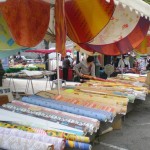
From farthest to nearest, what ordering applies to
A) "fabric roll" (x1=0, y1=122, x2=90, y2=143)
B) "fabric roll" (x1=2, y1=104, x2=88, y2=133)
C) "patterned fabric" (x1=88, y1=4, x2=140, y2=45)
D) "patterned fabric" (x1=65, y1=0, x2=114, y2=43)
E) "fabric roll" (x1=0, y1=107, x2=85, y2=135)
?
"patterned fabric" (x1=88, y1=4, x2=140, y2=45), "patterned fabric" (x1=65, y1=0, x2=114, y2=43), "fabric roll" (x1=2, y1=104, x2=88, y2=133), "fabric roll" (x1=0, y1=107, x2=85, y2=135), "fabric roll" (x1=0, y1=122, x2=90, y2=143)

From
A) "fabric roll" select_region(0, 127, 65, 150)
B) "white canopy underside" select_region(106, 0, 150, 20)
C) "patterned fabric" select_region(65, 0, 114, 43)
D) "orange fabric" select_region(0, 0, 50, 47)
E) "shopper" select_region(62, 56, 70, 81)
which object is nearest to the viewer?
"fabric roll" select_region(0, 127, 65, 150)

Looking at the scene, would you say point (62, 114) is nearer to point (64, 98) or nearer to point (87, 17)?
point (64, 98)

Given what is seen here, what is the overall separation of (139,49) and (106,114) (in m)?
5.12

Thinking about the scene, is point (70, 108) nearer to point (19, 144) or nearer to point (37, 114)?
point (37, 114)

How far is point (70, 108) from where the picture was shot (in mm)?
3871

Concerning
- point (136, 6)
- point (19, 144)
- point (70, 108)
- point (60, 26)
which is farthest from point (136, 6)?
point (19, 144)

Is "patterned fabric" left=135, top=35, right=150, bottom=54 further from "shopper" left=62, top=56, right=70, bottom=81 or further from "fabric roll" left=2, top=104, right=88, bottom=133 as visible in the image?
"fabric roll" left=2, top=104, right=88, bottom=133

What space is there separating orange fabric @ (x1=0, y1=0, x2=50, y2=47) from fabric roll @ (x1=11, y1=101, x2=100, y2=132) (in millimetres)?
934

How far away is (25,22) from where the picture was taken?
3.86 meters

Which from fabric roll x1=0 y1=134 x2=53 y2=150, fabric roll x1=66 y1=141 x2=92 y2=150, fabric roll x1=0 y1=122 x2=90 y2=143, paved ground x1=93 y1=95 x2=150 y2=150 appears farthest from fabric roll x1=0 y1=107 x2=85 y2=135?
paved ground x1=93 y1=95 x2=150 y2=150

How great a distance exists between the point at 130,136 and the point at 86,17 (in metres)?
2.42

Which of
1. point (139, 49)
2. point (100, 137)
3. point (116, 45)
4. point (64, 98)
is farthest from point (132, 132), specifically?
point (139, 49)

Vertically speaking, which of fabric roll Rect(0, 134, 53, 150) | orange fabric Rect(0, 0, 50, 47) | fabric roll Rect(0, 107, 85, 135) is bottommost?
fabric roll Rect(0, 134, 53, 150)

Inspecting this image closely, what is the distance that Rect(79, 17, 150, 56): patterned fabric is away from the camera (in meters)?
6.02
